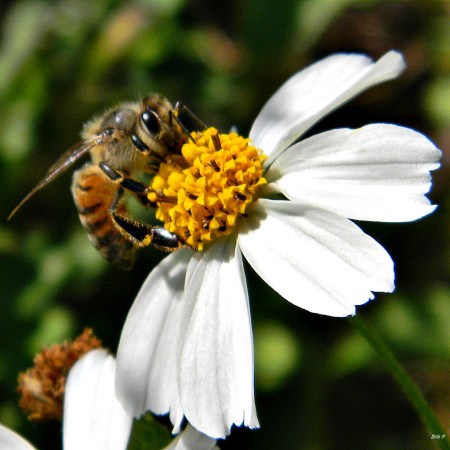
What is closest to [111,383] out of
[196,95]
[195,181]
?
[195,181]

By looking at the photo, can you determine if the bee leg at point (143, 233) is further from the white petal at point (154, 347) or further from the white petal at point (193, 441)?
the white petal at point (193, 441)

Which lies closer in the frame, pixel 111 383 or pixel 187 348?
pixel 187 348

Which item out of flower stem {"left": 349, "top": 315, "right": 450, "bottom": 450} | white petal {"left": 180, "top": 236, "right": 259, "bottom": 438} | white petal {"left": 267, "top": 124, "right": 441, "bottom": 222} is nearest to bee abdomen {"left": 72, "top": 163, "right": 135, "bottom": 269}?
white petal {"left": 180, "top": 236, "right": 259, "bottom": 438}

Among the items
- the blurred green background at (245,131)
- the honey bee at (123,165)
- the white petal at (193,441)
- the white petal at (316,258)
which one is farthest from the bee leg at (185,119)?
the blurred green background at (245,131)

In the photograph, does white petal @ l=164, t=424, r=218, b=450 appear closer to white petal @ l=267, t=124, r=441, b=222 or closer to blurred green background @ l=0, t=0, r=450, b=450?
white petal @ l=267, t=124, r=441, b=222

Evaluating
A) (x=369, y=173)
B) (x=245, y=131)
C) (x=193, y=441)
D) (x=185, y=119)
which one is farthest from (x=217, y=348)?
(x=245, y=131)

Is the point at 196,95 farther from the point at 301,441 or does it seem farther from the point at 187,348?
the point at 187,348
